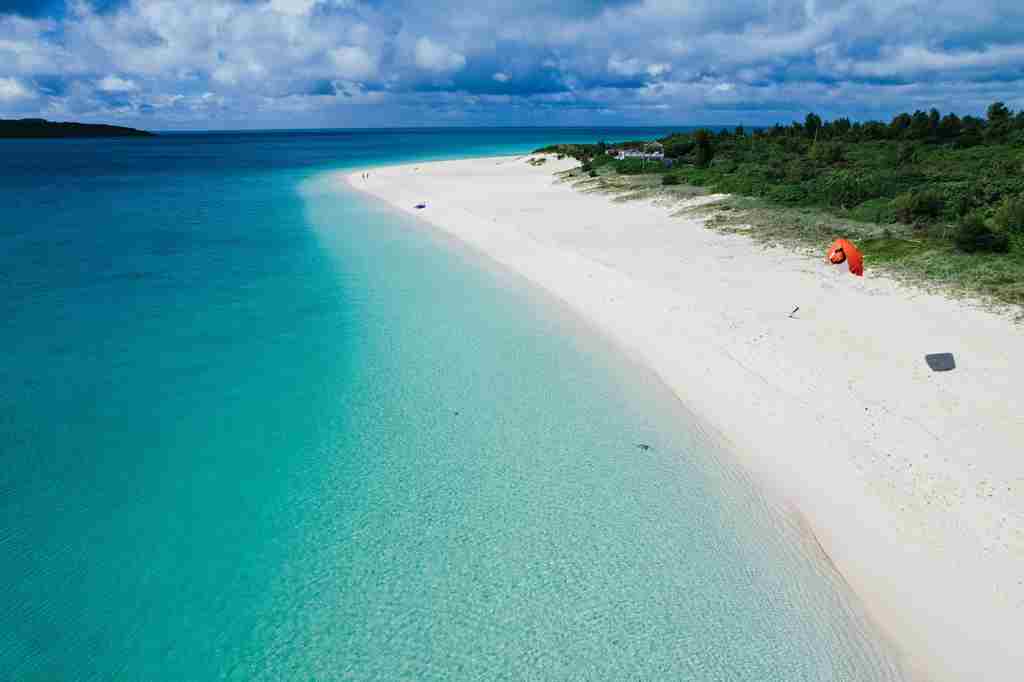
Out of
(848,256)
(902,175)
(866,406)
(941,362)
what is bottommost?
(866,406)

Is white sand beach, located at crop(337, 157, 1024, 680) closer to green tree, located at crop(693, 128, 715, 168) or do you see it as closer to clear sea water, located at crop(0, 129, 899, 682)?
clear sea water, located at crop(0, 129, 899, 682)

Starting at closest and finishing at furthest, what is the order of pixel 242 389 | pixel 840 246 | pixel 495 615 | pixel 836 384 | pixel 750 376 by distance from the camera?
pixel 495 615, pixel 836 384, pixel 750 376, pixel 242 389, pixel 840 246

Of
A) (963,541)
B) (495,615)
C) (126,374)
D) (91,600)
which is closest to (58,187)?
(126,374)

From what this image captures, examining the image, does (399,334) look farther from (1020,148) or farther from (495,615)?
(1020,148)

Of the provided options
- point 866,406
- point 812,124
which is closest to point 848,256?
point 866,406

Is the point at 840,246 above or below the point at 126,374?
above

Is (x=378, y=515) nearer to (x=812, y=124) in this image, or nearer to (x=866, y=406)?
(x=866, y=406)

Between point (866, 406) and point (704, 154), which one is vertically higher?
point (704, 154)

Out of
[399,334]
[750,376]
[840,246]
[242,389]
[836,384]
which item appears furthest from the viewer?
[840,246]
